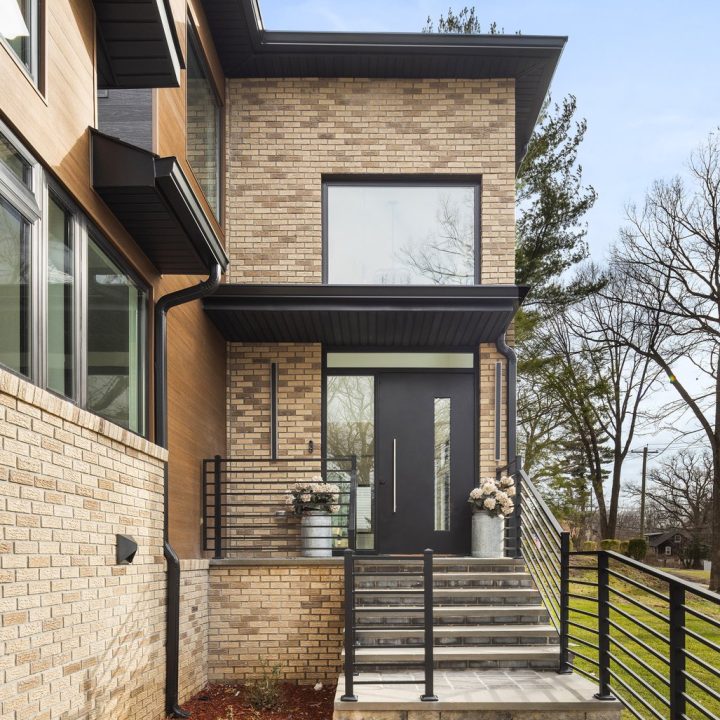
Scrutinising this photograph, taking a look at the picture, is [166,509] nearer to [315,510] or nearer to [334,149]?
[315,510]

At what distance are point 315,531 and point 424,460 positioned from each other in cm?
170

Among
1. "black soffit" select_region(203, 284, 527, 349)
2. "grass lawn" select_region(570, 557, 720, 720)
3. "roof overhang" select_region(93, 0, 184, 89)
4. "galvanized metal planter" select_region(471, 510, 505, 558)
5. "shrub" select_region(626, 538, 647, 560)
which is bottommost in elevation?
"shrub" select_region(626, 538, 647, 560)

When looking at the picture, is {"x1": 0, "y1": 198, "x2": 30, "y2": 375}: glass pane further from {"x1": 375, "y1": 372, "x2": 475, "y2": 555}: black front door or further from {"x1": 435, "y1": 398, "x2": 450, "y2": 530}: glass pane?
{"x1": 435, "y1": 398, "x2": 450, "y2": 530}: glass pane

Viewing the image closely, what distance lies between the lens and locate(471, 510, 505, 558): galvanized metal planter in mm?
9125

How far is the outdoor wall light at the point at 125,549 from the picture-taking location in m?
5.39

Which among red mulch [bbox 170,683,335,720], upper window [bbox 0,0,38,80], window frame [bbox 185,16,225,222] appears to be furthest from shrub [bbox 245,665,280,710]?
upper window [bbox 0,0,38,80]

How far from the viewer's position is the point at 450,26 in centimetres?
1870

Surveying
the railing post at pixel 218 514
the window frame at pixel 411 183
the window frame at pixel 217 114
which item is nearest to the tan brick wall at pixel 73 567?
the railing post at pixel 218 514

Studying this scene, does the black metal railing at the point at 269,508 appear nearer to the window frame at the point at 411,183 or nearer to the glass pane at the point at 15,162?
the window frame at the point at 411,183

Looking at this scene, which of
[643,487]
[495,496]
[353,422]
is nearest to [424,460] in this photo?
[353,422]

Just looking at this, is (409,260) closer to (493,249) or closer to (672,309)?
(493,249)

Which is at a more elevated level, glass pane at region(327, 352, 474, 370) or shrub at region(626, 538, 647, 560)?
glass pane at region(327, 352, 474, 370)

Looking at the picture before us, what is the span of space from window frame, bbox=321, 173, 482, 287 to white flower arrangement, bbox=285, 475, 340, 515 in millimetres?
2674

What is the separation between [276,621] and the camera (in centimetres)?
825
